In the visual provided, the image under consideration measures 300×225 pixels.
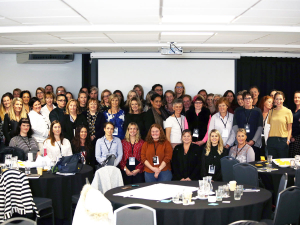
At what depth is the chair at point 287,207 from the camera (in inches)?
119

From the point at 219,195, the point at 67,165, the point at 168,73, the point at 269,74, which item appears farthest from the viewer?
the point at 269,74

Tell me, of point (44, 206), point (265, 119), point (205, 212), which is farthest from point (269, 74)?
point (44, 206)

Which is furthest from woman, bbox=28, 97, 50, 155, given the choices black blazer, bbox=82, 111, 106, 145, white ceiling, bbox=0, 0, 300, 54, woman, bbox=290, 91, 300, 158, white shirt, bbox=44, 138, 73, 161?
woman, bbox=290, 91, 300, 158

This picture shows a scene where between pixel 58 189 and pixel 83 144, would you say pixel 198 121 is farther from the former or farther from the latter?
pixel 58 189

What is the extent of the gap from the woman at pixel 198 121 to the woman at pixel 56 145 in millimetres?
2063

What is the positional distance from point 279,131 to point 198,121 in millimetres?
1380

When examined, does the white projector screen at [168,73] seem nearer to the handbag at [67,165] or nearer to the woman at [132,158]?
the woman at [132,158]

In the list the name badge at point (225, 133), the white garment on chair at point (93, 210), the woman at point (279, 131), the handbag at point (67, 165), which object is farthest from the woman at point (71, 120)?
the white garment on chair at point (93, 210)

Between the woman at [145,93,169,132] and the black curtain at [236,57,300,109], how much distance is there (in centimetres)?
325

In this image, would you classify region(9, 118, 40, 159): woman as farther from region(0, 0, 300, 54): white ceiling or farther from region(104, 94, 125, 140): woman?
region(0, 0, 300, 54): white ceiling

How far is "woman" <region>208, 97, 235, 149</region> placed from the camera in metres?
5.73

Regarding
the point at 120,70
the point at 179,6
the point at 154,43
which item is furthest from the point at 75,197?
the point at 120,70

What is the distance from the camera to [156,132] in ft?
16.9

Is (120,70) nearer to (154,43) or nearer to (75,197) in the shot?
(154,43)
